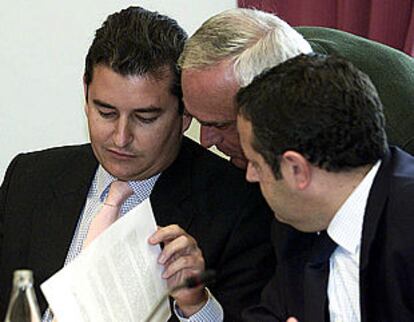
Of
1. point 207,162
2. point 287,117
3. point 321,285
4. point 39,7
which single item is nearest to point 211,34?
point 207,162

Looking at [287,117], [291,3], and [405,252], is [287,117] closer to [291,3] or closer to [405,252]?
[405,252]

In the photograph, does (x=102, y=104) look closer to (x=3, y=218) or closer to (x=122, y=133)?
(x=122, y=133)

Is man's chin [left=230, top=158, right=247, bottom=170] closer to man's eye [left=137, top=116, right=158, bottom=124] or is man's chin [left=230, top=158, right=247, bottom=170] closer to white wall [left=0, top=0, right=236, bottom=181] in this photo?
man's eye [left=137, top=116, right=158, bottom=124]

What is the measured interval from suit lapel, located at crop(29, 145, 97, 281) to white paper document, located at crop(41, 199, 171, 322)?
0.35 metres

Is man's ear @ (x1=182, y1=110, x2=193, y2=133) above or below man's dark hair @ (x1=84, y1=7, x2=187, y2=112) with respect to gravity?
below

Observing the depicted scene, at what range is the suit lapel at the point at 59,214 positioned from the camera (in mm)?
2039

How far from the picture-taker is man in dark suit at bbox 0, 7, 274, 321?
1933 mm

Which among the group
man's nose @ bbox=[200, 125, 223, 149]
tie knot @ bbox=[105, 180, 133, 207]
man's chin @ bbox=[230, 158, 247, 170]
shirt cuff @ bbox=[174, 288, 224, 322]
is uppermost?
man's nose @ bbox=[200, 125, 223, 149]

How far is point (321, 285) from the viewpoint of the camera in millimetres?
1680

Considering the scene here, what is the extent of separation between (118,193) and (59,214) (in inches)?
5.9

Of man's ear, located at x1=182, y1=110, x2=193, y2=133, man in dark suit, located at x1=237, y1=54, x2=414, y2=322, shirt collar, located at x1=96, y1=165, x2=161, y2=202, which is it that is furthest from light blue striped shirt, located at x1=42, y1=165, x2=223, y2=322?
man in dark suit, located at x1=237, y1=54, x2=414, y2=322

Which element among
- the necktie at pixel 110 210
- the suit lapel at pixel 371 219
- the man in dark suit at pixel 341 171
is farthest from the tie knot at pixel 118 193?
the suit lapel at pixel 371 219

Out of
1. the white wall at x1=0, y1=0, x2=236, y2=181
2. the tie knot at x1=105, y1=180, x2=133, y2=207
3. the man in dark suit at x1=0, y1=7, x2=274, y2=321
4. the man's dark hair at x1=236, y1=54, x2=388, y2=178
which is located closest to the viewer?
the man's dark hair at x1=236, y1=54, x2=388, y2=178

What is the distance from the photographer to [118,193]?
2.04 m
